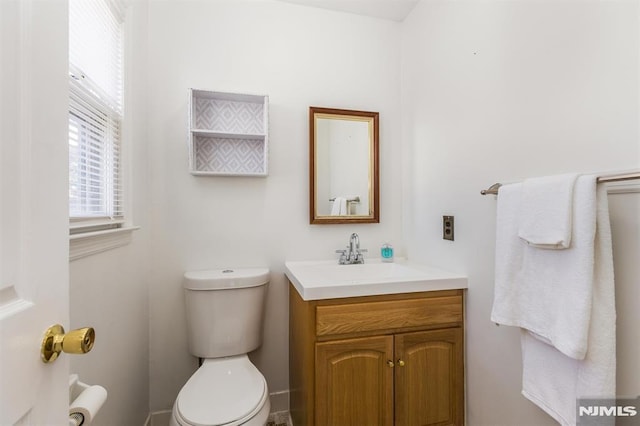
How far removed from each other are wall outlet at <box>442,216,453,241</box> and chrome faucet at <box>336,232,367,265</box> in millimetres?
482

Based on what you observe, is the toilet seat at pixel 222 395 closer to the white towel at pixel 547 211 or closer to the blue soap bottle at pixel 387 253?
the blue soap bottle at pixel 387 253

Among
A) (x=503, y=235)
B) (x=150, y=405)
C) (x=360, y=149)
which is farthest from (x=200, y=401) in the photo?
(x=360, y=149)

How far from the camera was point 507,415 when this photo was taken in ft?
3.90

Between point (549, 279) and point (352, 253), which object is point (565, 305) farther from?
point (352, 253)

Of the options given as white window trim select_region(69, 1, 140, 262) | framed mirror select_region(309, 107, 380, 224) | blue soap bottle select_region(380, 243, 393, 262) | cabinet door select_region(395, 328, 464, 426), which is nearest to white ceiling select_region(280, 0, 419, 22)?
framed mirror select_region(309, 107, 380, 224)

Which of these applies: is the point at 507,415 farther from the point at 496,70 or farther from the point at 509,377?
the point at 496,70

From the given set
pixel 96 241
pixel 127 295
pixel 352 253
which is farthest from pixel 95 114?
pixel 352 253

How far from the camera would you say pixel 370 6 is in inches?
71.2

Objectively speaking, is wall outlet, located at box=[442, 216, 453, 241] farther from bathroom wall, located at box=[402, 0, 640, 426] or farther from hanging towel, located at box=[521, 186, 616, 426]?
hanging towel, located at box=[521, 186, 616, 426]

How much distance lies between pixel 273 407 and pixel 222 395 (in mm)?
655

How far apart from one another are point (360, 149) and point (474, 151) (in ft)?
2.31

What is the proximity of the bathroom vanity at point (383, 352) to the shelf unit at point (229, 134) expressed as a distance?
2.51 ft

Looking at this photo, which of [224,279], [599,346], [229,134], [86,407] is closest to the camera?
[86,407]

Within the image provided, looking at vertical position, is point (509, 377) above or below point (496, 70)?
below
